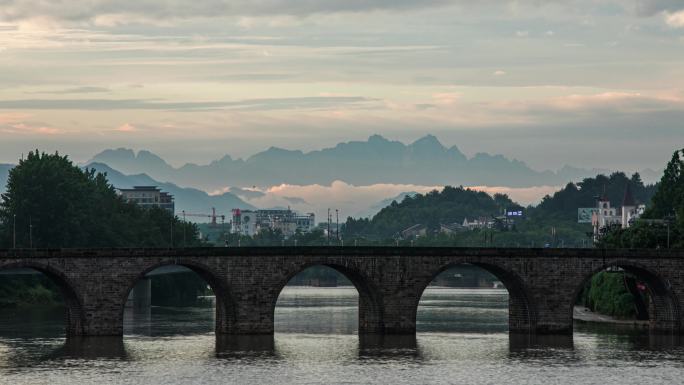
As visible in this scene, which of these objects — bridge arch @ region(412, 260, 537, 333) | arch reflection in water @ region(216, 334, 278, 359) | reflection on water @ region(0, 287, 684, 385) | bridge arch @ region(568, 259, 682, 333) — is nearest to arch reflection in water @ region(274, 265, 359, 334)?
reflection on water @ region(0, 287, 684, 385)

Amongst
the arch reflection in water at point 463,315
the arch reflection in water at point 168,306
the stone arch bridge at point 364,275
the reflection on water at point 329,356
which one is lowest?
the reflection on water at point 329,356

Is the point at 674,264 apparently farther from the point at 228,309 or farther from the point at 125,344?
the point at 125,344

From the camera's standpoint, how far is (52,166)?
18025 cm

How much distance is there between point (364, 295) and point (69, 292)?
2588cm

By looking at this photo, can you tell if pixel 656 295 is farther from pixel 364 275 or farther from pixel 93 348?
pixel 93 348

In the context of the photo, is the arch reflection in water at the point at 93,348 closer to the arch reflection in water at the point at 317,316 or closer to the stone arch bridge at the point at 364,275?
the stone arch bridge at the point at 364,275

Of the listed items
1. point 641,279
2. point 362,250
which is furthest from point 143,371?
point 641,279

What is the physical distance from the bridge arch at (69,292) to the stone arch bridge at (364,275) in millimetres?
103

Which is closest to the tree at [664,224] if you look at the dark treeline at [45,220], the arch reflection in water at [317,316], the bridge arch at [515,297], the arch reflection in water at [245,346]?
the bridge arch at [515,297]

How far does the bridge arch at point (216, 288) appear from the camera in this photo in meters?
117

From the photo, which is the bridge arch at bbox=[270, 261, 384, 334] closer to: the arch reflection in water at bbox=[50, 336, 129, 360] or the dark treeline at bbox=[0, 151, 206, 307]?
the arch reflection in water at bbox=[50, 336, 129, 360]

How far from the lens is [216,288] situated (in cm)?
12094

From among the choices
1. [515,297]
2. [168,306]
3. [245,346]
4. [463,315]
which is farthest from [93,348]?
[168,306]

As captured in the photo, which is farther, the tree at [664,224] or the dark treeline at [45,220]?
the dark treeline at [45,220]
